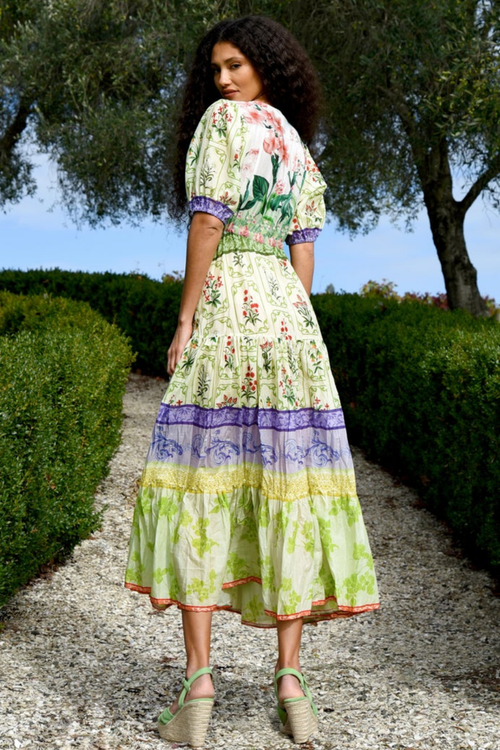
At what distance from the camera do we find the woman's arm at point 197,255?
2.88m

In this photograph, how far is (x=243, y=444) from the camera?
2.95 meters

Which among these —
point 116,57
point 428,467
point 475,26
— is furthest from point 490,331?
point 116,57

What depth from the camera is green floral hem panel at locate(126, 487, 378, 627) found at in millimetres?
2900

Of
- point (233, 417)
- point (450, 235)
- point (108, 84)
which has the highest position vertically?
point (108, 84)

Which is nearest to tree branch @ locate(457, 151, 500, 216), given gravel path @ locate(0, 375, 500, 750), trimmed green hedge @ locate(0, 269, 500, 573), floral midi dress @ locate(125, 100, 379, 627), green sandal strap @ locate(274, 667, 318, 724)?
trimmed green hedge @ locate(0, 269, 500, 573)

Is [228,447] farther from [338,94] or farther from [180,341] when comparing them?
[338,94]

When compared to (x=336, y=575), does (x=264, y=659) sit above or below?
below

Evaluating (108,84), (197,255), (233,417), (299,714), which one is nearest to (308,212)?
(197,255)

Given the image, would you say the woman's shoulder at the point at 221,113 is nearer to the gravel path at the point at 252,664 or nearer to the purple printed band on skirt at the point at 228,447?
the purple printed band on skirt at the point at 228,447

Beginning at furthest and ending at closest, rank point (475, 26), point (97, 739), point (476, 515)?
point (475, 26), point (476, 515), point (97, 739)

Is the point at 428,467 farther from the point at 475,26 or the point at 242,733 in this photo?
the point at 475,26

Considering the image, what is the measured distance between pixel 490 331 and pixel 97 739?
4283 millimetres

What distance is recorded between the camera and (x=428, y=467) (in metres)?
6.23

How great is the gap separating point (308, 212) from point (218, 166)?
58 centimetres
